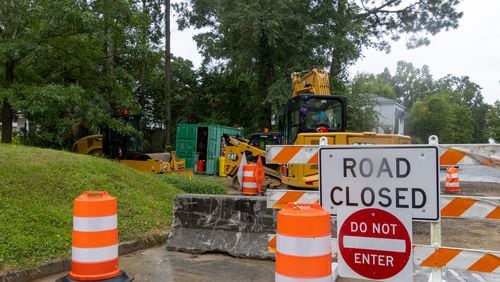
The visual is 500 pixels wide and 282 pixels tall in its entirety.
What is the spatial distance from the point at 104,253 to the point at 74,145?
1553cm

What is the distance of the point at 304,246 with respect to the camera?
10.7 feet

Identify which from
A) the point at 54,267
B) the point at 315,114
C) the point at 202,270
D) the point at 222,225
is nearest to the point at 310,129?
the point at 315,114

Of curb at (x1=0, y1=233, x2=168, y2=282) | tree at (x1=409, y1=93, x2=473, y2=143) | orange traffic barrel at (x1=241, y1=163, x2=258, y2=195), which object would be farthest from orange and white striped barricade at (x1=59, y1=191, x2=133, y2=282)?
tree at (x1=409, y1=93, x2=473, y2=143)

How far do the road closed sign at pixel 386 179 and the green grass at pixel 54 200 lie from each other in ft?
12.6

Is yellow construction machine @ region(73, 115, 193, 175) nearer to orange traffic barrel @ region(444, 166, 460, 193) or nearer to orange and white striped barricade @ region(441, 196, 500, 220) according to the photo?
orange traffic barrel @ region(444, 166, 460, 193)

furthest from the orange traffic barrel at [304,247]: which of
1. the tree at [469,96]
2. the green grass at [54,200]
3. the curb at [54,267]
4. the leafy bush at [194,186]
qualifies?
the tree at [469,96]

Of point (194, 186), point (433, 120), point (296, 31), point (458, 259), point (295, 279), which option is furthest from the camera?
point (433, 120)

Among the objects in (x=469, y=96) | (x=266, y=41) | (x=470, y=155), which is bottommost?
(x=470, y=155)

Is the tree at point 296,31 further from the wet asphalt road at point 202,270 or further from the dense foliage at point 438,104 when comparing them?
the wet asphalt road at point 202,270

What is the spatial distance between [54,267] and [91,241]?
1.98 meters

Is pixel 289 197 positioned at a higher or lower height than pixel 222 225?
higher

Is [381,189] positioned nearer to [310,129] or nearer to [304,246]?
[304,246]

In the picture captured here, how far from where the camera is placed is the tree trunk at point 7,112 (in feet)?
41.8

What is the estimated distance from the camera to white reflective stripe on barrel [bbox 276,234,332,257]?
128 inches
